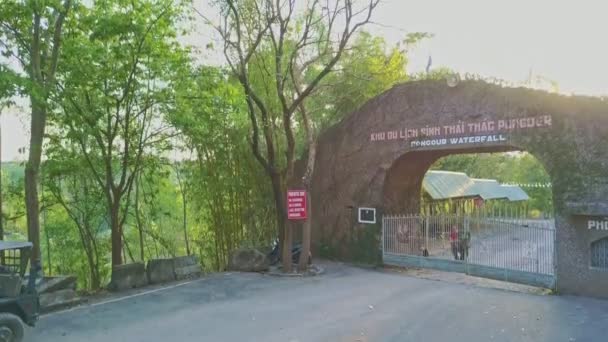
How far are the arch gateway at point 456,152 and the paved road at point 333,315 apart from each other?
1.51 m

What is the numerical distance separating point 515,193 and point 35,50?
30.8 m

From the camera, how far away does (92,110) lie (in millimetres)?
12070

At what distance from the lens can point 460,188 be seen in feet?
85.3

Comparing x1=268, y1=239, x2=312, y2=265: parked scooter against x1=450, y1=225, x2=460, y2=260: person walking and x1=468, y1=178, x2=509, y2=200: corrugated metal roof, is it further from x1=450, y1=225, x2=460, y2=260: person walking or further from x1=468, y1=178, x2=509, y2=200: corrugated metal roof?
x1=468, y1=178, x2=509, y2=200: corrugated metal roof

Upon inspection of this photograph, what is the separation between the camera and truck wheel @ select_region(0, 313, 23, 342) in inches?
292

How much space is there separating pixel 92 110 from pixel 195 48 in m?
2.99

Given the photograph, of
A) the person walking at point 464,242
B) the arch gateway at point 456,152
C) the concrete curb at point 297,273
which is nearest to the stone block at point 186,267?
the concrete curb at point 297,273

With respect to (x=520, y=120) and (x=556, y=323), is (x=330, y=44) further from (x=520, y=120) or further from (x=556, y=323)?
(x=556, y=323)

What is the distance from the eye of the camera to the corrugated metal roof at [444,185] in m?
23.2

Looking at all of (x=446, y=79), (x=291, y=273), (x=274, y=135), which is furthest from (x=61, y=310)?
(x=446, y=79)

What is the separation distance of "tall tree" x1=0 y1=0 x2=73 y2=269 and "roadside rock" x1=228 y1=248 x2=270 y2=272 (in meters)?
5.43

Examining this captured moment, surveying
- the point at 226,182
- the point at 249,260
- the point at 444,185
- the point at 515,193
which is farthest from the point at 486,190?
the point at 249,260

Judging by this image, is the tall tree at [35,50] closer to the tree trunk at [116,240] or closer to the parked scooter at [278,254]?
the tree trunk at [116,240]

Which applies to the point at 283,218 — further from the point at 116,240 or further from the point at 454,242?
the point at 454,242
